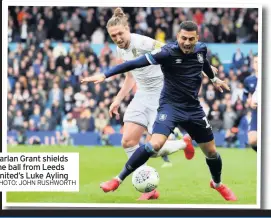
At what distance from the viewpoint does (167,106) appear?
435 inches

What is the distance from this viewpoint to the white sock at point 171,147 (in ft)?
39.0

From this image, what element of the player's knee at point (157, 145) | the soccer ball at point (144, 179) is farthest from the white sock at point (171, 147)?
the player's knee at point (157, 145)

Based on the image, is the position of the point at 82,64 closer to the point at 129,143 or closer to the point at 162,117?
the point at 129,143

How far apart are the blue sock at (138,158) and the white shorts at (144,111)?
66 centimetres

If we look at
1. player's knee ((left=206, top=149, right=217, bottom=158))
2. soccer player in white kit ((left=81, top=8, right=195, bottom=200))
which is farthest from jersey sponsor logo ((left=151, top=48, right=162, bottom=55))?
player's knee ((left=206, top=149, right=217, bottom=158))

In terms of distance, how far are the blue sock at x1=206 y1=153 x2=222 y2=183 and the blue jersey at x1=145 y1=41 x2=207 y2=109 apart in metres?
0.84

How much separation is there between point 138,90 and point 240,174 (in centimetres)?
255

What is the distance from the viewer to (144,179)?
11.6 m

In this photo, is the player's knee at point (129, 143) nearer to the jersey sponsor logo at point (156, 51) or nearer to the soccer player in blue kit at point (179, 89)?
the soccer player in blue kit at point (179, 89)

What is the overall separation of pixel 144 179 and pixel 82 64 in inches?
134

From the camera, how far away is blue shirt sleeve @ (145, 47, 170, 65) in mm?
10820

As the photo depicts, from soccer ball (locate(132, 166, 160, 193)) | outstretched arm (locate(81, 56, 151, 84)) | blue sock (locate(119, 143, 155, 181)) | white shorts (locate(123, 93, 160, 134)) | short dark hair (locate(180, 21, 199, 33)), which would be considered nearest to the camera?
outstretched arm (locate(81, 56, 151, 84))

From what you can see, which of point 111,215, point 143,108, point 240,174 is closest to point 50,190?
point 111,215

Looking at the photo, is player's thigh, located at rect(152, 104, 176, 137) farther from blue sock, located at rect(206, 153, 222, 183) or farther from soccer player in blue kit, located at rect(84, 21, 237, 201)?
blue sock, located at rect(206, 153, 222, 183)
